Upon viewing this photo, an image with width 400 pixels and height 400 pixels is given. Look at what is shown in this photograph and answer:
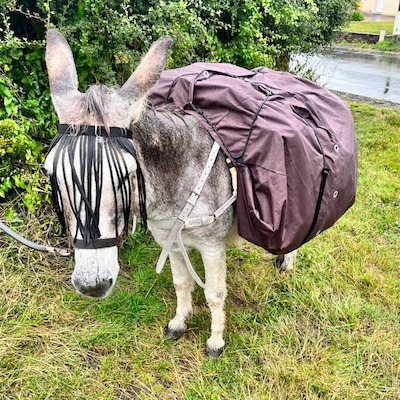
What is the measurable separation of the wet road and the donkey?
6.02 metres

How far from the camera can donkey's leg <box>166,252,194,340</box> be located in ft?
9.46

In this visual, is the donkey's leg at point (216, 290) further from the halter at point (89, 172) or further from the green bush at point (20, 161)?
the green bush at point (20, 161)

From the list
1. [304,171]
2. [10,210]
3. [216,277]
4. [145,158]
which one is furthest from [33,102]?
[304,171]

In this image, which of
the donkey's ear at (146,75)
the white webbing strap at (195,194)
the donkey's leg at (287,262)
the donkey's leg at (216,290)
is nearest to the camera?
the donkey's ear at (146,75)

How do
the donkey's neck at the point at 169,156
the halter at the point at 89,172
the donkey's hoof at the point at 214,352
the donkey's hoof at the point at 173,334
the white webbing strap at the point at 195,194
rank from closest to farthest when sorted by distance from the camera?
1. the halter at the point at 89,172
2. the donkey's neck at the point at 169,156
3. the white webbing strap at the point at 195,194
4. the donkey's hoof at the point at 214,352
5. the donkey's hoof at the point at 173,334

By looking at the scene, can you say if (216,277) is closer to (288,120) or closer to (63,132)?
(288,120)

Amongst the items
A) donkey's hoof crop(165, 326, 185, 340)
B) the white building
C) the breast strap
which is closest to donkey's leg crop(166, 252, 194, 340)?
donkey's hoof crop(165, 326, 185, 340)

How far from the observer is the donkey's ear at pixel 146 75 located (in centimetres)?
177

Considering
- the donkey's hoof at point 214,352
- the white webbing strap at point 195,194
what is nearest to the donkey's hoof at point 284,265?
the donkey's hoof at point 214,352

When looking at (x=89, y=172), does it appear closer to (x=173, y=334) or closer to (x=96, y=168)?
(x=96, y=168)

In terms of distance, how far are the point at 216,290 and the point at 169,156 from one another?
3.48 ft

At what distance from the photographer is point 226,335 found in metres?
2.99

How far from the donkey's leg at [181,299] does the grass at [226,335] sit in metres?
0.08

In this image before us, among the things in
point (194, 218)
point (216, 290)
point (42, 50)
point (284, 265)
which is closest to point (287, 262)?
A: point (284, 265)
